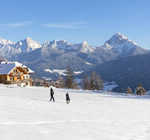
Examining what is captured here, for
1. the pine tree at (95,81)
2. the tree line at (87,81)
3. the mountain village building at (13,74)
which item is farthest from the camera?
the tree line at (87,81)

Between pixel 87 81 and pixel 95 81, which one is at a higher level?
pixel 87 81

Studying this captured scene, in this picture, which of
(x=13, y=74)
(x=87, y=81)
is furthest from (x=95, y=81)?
(x=13, y=74)

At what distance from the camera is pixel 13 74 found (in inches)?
2881

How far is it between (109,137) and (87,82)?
75.3 metres

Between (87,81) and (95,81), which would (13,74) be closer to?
(95,81)

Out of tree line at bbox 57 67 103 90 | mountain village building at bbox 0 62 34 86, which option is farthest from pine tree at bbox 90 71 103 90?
mountain village building at bbox 0 62 34 86

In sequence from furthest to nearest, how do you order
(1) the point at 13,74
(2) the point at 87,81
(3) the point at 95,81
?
(2) the point at 87,81, (3) the point at 95,81, (1) the point at 13,74

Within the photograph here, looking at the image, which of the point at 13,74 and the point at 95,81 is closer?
the point at 13,74

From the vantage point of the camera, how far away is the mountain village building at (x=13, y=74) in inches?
2803

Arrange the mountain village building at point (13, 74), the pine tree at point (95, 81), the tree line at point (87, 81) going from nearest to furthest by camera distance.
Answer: the mountain village building at point (13, 74) → the pine tree at point (95, 81) → the tree line at point (87, 81)

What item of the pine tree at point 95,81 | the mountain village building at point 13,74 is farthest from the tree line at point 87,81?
the mountain village building at point 13,74

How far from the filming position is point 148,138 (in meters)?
13.2

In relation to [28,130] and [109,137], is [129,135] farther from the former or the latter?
[28,130]

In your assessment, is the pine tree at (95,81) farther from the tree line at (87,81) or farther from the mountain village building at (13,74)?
the mountain village building at (13,74)
